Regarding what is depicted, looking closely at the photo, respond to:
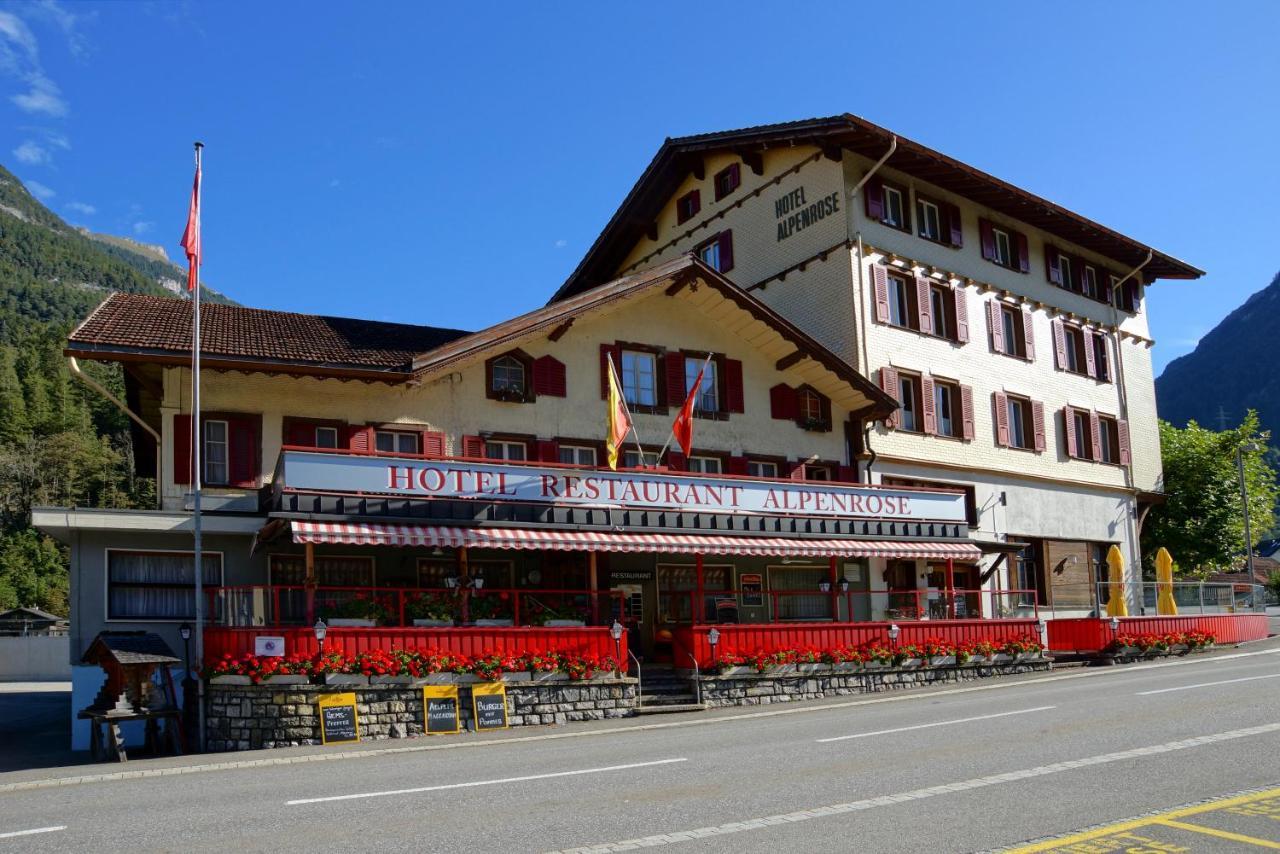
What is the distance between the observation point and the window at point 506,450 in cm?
2569

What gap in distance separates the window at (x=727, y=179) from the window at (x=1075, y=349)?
11518 millimetres

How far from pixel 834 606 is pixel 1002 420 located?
34.3ft

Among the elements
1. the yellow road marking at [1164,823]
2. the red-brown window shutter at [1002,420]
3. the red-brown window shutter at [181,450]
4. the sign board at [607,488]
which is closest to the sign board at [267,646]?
the sign board at [607,488]

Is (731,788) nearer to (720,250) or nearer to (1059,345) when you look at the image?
(720,250)

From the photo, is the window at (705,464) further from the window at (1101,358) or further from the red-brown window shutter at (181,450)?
the window at (1101,358)

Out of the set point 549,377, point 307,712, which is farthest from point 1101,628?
point 307,712

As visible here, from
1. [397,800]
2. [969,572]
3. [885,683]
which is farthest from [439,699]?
[969,572]

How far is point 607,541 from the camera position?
904 inches

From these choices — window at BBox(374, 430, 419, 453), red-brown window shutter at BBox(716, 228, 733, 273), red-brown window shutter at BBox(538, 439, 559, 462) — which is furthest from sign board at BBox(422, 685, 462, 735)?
red-brown window shutter at BBox(716, 228, 733, 273)

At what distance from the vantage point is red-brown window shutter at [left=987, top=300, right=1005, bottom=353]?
34938 millimetres

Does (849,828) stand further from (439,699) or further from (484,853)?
(439,699)

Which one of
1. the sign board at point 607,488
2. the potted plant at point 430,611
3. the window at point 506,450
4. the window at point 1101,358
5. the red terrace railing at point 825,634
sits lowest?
the red terrace railing at point 825,634

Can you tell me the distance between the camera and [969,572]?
107ft

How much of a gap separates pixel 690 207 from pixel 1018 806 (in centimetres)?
A: 2880
